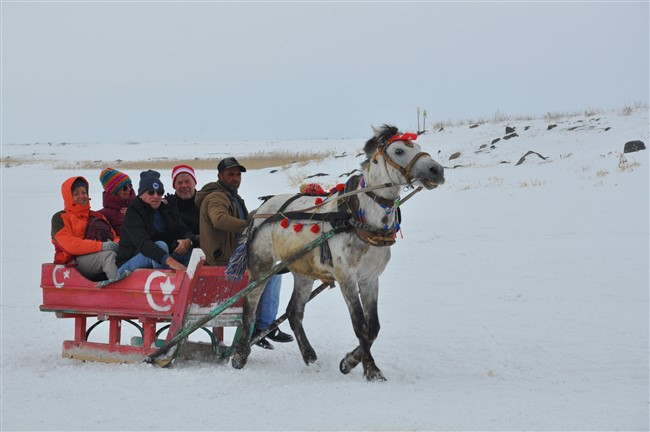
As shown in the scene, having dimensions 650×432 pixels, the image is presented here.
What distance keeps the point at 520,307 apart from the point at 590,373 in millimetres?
2767

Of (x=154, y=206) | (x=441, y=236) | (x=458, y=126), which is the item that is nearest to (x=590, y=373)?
(x=154, y=206)

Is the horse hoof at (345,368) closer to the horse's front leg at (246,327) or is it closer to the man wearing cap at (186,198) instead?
the horse's front leg at (246,327)

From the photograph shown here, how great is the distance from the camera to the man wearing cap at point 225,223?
23.0 ft

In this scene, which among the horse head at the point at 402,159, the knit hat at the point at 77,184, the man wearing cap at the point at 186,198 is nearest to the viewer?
the horse head at the point at 402,159

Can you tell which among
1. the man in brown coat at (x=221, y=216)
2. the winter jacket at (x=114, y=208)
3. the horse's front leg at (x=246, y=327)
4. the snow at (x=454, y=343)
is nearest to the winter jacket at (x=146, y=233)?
the man in brown coat at (x=221, y=216)

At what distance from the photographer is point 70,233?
23.4 ft

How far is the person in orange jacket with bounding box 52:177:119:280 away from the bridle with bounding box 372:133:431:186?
2863mm

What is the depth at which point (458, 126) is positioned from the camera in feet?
103

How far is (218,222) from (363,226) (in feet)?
5.19

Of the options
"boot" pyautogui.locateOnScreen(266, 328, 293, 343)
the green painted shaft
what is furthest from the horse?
"boot" pyautogui.locateOnScreen(266, 328, 293, 343)

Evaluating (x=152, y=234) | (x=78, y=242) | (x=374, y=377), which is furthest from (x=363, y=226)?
(x=78, y=242)

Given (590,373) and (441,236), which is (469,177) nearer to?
(441,236)

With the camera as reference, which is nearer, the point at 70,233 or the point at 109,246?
the point at 70,233

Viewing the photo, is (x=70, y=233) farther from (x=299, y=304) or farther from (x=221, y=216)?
(x=299, y=304)
